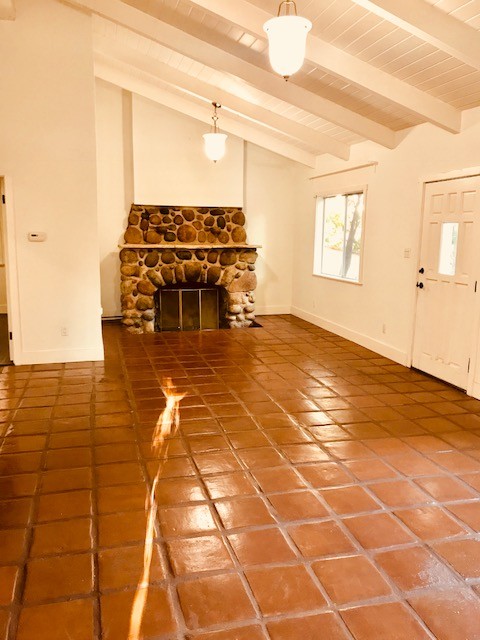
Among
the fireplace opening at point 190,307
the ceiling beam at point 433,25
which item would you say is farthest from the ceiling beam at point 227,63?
the fireplace opening at point 190,307

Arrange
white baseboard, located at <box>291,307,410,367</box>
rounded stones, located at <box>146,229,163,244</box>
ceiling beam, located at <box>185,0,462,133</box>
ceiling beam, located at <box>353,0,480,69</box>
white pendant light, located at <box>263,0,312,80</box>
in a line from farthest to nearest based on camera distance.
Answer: rounded stones, located at <box>146,229,163,244</box>
white baseboard, located at <box>291,307,410,367</box>
ceiling beam, located at <box>185,0,462,133</box>
ceiling beam, located at <box>353,0,480,69</box>
white pendant light, located at <box>263,0,312,80</box>

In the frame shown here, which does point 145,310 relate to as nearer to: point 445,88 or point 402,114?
point 402,114

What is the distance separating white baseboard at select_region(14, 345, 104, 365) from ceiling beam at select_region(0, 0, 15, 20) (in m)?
3.16

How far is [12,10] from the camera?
4.59 m

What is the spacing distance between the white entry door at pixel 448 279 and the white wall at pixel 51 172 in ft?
11.0

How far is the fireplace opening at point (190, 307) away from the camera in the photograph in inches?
301

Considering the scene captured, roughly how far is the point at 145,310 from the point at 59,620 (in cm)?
552

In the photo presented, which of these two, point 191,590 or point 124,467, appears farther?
point 124,467

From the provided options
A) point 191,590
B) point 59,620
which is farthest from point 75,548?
point 191,590

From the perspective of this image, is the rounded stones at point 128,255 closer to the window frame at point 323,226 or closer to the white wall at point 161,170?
the white wall at point 161,170

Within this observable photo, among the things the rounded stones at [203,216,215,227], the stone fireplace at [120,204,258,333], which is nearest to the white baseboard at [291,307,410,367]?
the stone fireplace at [120,204,258,333]

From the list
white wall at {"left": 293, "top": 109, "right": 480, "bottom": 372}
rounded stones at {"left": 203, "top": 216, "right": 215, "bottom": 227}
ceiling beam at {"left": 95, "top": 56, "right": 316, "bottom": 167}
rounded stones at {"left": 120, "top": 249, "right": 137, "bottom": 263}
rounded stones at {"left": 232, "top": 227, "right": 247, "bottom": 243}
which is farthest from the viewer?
rounded stones at {"left": 232, "top": 227, "right": 247, "bottom": 243}

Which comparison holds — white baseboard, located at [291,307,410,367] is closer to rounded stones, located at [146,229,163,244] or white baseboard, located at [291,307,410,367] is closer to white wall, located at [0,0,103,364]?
rounded stones, located at [146,229,163,244]

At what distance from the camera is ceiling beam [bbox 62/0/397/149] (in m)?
4.43
